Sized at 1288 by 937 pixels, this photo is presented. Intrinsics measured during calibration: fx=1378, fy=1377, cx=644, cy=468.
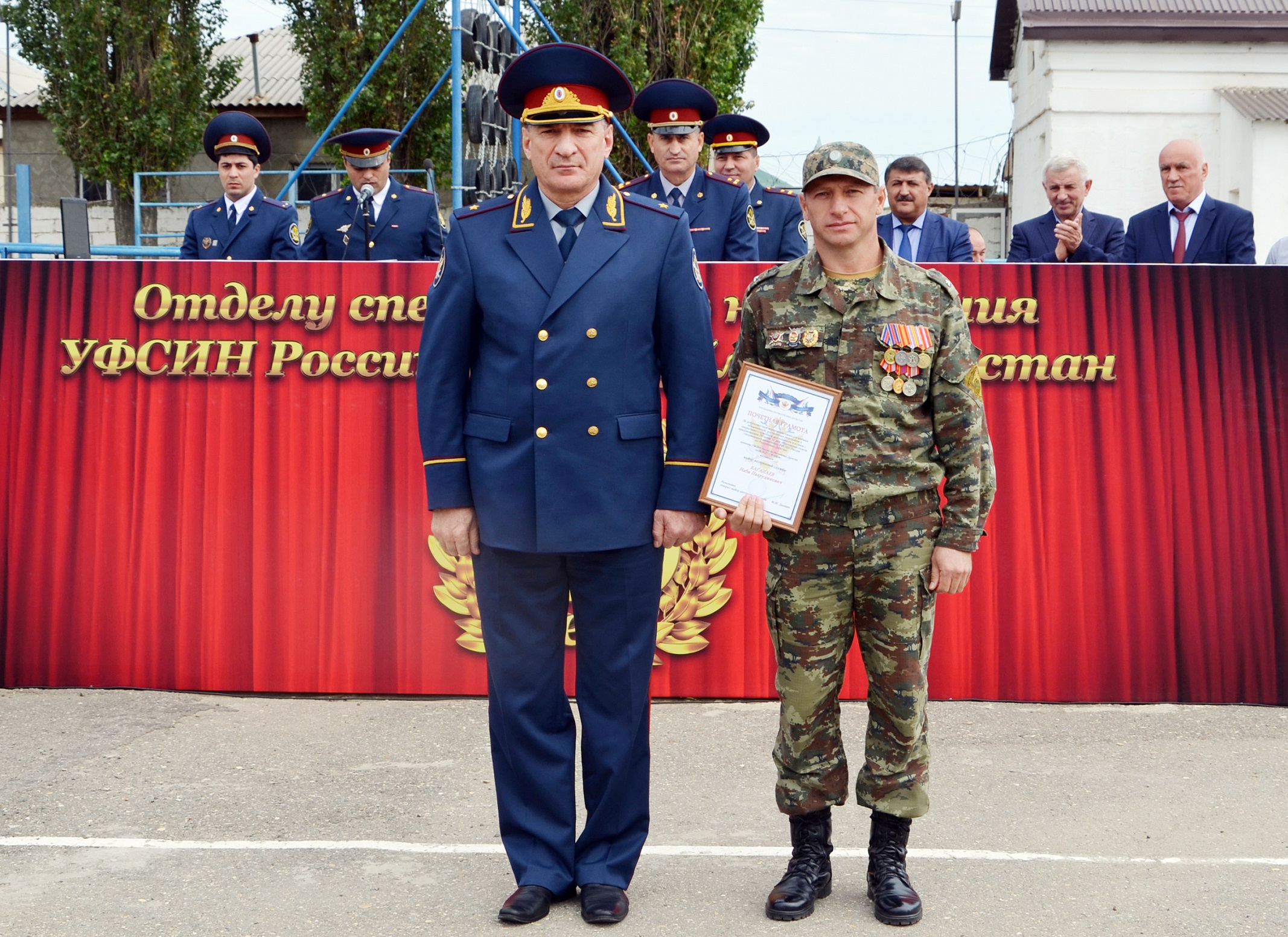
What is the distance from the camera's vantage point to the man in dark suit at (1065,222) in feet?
19.9

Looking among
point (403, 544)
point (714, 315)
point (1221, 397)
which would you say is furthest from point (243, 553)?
point (1221, 397)

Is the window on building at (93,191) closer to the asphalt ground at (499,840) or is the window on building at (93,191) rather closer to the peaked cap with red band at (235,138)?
the peaked cap with red band at (235,138)

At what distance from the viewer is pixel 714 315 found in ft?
16.8

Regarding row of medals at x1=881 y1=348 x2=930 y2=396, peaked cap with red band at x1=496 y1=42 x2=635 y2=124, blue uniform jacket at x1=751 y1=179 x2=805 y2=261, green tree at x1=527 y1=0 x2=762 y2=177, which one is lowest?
row of medals at x1=881 y1=348 x2=930 y2=396

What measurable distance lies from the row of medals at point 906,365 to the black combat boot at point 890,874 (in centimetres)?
105

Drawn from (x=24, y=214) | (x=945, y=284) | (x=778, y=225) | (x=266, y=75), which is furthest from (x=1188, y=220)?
(x=266, y=75)

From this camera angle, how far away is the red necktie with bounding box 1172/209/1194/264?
6.00 metres

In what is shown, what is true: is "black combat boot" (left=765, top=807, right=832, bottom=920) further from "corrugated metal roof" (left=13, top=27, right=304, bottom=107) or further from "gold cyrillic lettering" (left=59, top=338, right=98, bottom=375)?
"corrugated metal roof" (left=13, top=27, right=304, bottom=107)

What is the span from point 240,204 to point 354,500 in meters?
2.50

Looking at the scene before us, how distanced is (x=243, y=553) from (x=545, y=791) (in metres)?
2.19

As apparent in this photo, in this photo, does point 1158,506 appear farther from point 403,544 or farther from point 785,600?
point 403,544

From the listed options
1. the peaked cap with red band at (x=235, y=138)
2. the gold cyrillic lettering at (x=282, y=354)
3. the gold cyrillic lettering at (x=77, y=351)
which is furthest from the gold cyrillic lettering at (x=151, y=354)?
the peaked cap with red band at (x=235, y=138)

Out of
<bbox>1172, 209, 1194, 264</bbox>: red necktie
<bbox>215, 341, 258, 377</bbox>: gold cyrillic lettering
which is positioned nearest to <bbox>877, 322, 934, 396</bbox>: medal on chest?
<bbox>215, 341, 258, 377</bbox>: gold cyrillic lettering

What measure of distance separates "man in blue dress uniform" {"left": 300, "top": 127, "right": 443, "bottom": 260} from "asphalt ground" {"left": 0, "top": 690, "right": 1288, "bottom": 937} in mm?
2851
